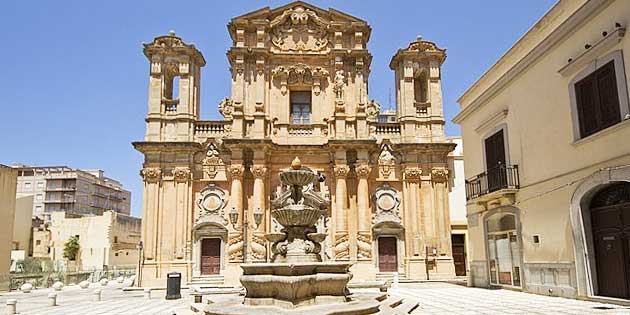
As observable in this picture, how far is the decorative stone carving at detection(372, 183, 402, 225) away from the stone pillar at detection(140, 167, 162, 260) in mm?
9501

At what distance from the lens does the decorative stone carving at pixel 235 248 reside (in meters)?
21.5

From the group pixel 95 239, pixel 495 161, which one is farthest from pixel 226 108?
pixel 95 239

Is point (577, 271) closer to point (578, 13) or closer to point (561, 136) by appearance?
point (561, 136)

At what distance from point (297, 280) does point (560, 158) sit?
7350 millimetres

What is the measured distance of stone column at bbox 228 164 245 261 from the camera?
21.5 meters

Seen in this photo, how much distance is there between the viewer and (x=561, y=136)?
12281 millimetres

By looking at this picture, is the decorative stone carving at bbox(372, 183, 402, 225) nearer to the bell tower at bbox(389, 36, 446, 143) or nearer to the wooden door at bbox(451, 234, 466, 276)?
the bell tower at bbox(389, 36, 446, 143)

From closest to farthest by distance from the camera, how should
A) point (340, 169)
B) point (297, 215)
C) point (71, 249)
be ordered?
point (297, 215) < point (340, 169) < point (71, 249)

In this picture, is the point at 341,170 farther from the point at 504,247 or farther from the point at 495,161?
the point at 504,247

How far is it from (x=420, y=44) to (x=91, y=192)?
54.2 metres

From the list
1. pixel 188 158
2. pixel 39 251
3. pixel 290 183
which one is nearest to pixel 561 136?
pixel 290 183

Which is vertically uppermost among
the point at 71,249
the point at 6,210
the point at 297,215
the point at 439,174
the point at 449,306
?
the point at 439,174

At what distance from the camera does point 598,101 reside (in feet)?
36.0

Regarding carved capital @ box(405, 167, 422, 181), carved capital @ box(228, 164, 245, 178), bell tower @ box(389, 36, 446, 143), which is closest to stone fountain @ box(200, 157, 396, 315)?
carved capital @ box(228, 164, 245, 178)
